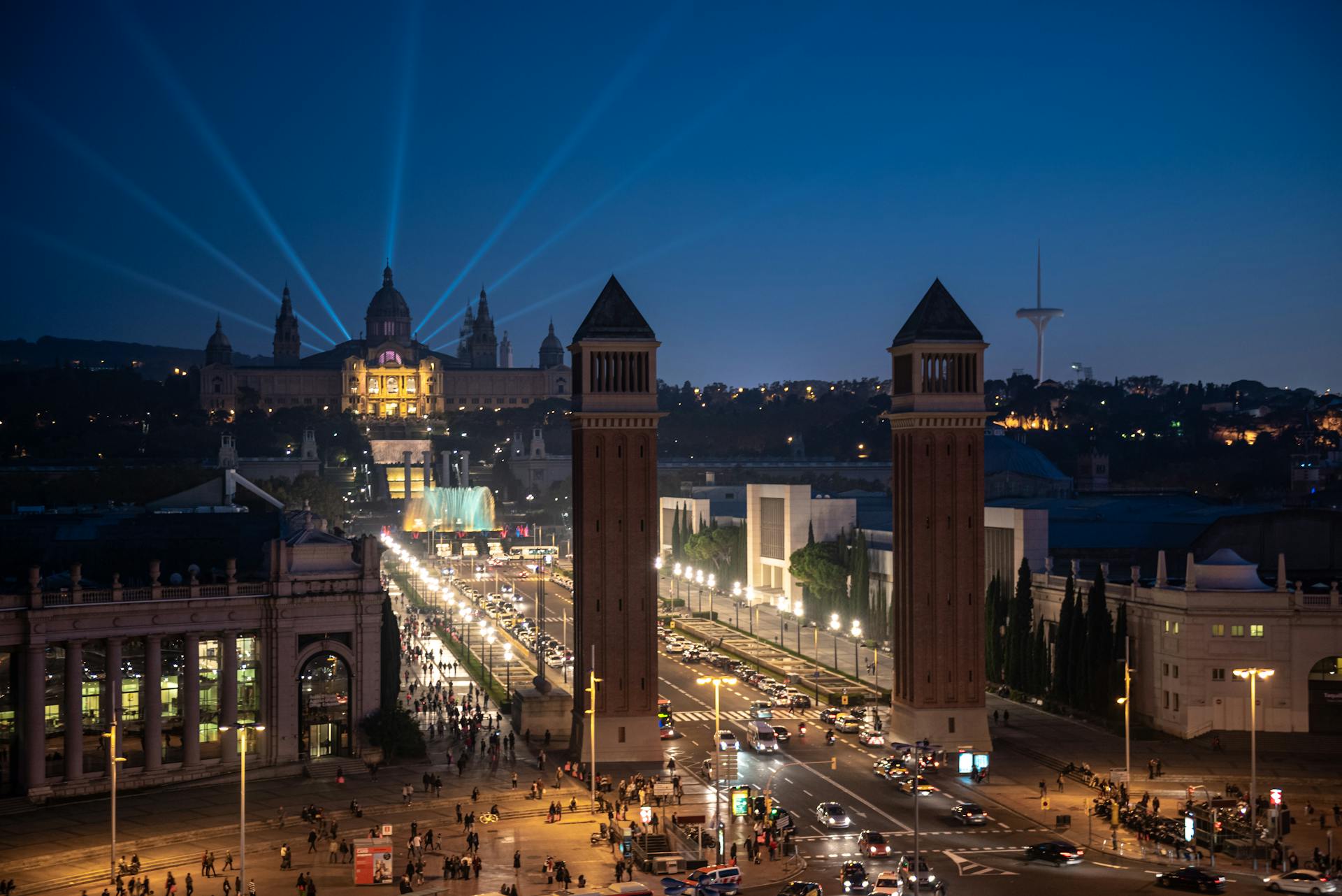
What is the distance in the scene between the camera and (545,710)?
77750 millimetres

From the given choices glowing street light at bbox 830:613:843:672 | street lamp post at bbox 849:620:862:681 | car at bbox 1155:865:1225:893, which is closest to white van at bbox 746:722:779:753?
car at bbox 1155:865:1225:893

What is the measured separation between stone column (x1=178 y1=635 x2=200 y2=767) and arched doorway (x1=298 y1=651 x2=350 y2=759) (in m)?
4.59

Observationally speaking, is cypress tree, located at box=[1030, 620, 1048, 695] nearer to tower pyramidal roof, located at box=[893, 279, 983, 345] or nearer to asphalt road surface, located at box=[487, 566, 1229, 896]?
asphalt road surface, located at box=[487, 566, 1229, 896]

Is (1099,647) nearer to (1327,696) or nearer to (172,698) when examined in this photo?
(1327,696)

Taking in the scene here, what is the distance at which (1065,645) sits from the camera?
82.4 metres

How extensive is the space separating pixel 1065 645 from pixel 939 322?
19200 mm

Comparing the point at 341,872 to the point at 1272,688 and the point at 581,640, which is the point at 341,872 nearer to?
the point at 581,640

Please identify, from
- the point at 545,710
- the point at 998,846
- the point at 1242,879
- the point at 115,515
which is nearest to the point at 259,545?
the point at 115,515

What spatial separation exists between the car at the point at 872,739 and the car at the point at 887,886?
2717 centimetres

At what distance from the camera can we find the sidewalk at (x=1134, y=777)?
57.4 metres

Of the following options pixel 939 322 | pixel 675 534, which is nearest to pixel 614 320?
pixel 939 322

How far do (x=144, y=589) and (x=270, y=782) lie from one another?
31.9 feet

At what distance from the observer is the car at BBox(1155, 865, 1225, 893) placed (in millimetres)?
48969

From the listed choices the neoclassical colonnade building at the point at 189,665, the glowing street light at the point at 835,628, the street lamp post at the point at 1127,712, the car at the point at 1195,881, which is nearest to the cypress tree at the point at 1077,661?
the street lamp post at the point at 1127,712
